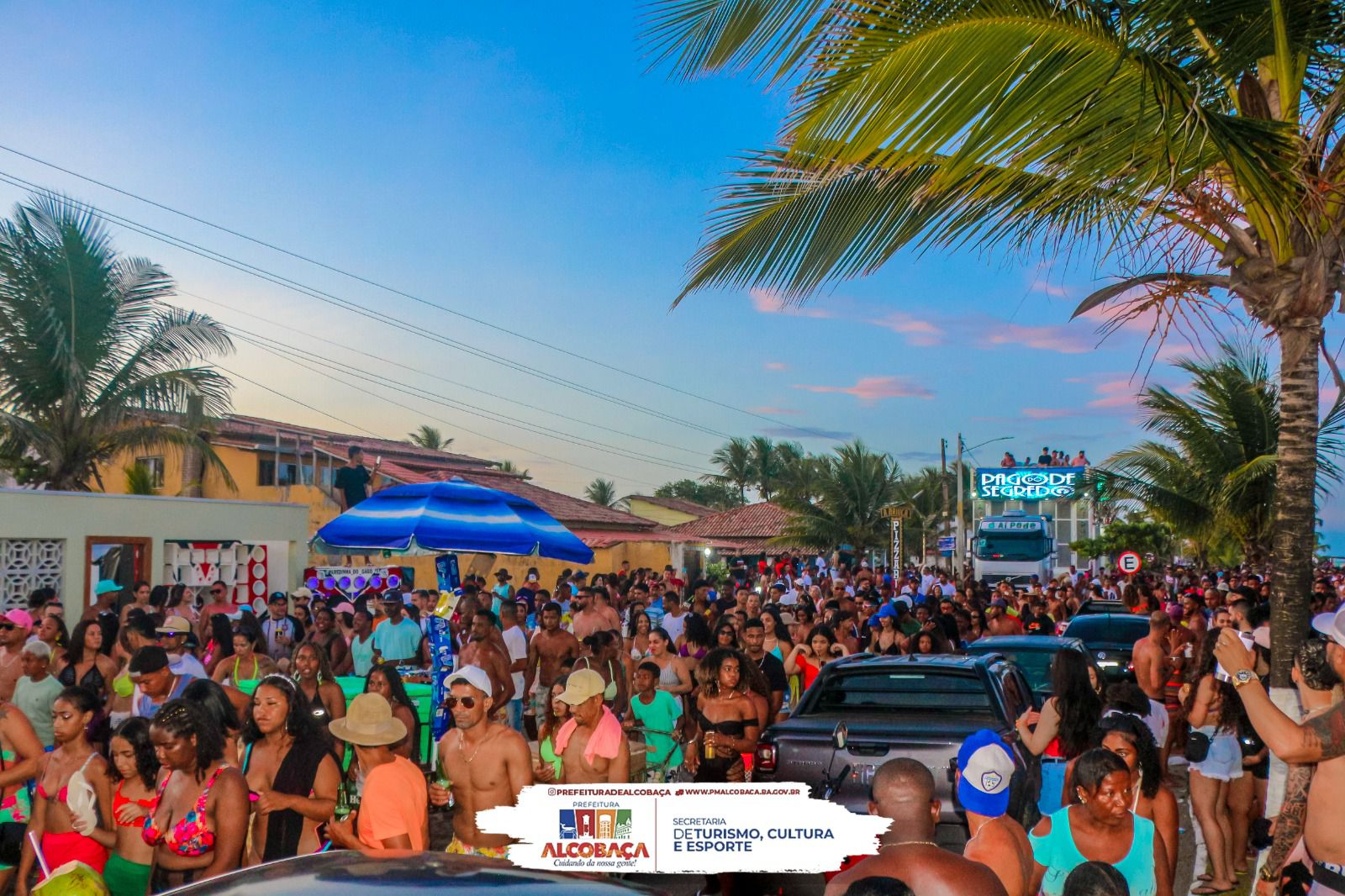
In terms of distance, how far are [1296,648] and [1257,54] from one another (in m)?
3.05

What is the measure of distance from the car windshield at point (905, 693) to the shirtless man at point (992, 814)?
10.9ft

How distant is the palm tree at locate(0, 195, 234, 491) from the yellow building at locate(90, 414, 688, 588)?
4.92ft

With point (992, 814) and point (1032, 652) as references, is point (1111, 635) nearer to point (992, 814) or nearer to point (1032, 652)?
point (1032, 652)

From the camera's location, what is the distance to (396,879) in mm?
3104

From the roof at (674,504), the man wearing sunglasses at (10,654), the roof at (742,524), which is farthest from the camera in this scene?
the roof at (674,504)

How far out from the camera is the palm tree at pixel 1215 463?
1891cm

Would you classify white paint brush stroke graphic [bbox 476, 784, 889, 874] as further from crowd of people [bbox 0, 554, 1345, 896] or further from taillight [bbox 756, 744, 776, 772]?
taillight [bbox 756, 744, 776, 772]

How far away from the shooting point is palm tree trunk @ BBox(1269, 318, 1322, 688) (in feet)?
19.7

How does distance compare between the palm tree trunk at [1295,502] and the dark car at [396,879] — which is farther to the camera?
the palm tree trunk at [1295,502]

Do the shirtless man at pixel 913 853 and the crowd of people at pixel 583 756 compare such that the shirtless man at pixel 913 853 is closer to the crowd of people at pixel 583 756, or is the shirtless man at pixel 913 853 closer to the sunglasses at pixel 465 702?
the crowd of people at pixel 583 756

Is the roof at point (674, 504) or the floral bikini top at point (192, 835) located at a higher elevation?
the roof at point (674, 504)

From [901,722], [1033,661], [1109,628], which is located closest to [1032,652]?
[1033,661]

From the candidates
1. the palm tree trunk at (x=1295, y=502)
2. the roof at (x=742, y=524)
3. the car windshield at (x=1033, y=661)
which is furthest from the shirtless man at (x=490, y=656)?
the roof at (x=742, y=524)

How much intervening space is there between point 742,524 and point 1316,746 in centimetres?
5525
